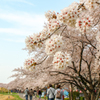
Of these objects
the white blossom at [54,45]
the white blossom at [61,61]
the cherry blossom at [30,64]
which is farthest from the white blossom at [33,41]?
the white blossom at [61,61]

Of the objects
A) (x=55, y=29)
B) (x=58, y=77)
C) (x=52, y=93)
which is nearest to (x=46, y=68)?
(x=58, y=77)

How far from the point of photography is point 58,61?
3.61 m

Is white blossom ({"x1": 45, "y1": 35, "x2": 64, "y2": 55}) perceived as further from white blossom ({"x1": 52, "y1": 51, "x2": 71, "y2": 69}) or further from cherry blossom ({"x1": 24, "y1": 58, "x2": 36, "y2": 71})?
cherry blossom ({"x1": 24, "y1": 58, "x2": 36, "y2": 71})

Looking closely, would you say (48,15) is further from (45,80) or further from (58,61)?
(45,80)

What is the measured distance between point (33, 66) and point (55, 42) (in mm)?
1269

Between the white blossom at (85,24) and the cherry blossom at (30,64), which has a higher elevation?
the white blossom at (85,24)

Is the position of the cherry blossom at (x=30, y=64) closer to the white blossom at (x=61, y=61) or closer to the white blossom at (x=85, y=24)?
the white blossom at (x=61, y=61)

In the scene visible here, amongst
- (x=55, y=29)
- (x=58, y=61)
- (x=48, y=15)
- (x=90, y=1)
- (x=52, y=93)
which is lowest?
(x=52, y=93)

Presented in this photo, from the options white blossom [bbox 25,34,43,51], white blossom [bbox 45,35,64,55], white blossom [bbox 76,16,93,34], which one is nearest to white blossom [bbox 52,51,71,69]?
white blossom [bbox 45,35,64,55]

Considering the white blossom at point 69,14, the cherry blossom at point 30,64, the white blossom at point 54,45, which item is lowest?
the cherry blossom at point 30,64

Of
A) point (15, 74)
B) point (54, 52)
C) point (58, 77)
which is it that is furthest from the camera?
point (15, 74)

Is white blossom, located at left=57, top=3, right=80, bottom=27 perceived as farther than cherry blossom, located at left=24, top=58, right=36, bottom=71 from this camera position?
No

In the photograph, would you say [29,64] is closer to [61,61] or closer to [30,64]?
[30,64]

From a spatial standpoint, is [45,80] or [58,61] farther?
[45,80]
